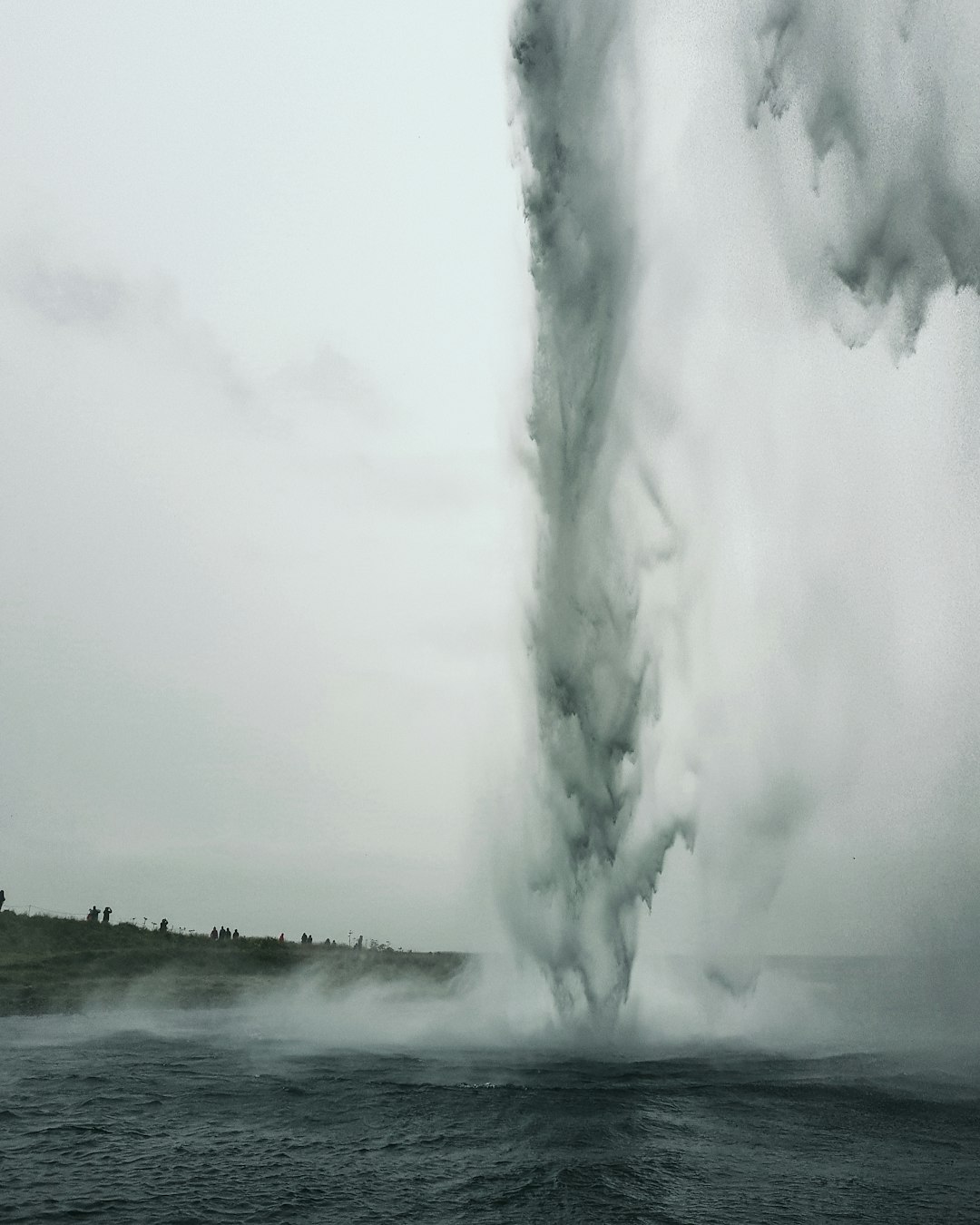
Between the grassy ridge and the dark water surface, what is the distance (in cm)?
1976

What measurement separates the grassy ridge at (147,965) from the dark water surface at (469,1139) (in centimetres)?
1976

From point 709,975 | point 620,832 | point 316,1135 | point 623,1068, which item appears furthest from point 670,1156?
point 709,975

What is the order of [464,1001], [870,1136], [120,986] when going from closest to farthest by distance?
[870,1136] → [464,1001] → [120,986]

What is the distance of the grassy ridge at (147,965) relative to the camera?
186 ft

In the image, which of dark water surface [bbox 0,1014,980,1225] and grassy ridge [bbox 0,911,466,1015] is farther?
grassy ridge [bbox 0,911,466,1015]

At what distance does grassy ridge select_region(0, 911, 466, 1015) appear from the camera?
56741 mm

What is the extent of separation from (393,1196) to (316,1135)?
236 inches

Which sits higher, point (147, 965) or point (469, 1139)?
point (147, 965)

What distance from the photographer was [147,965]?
221 ft

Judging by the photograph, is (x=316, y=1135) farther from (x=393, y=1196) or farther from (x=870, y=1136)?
(x=870, y=1136)

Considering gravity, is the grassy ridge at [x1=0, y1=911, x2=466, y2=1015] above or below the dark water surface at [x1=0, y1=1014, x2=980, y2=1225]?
above

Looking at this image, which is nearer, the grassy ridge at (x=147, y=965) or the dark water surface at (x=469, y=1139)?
the dark water surface at (x=469, y=1139)

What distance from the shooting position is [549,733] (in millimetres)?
43000

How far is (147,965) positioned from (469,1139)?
5033 centimetres
